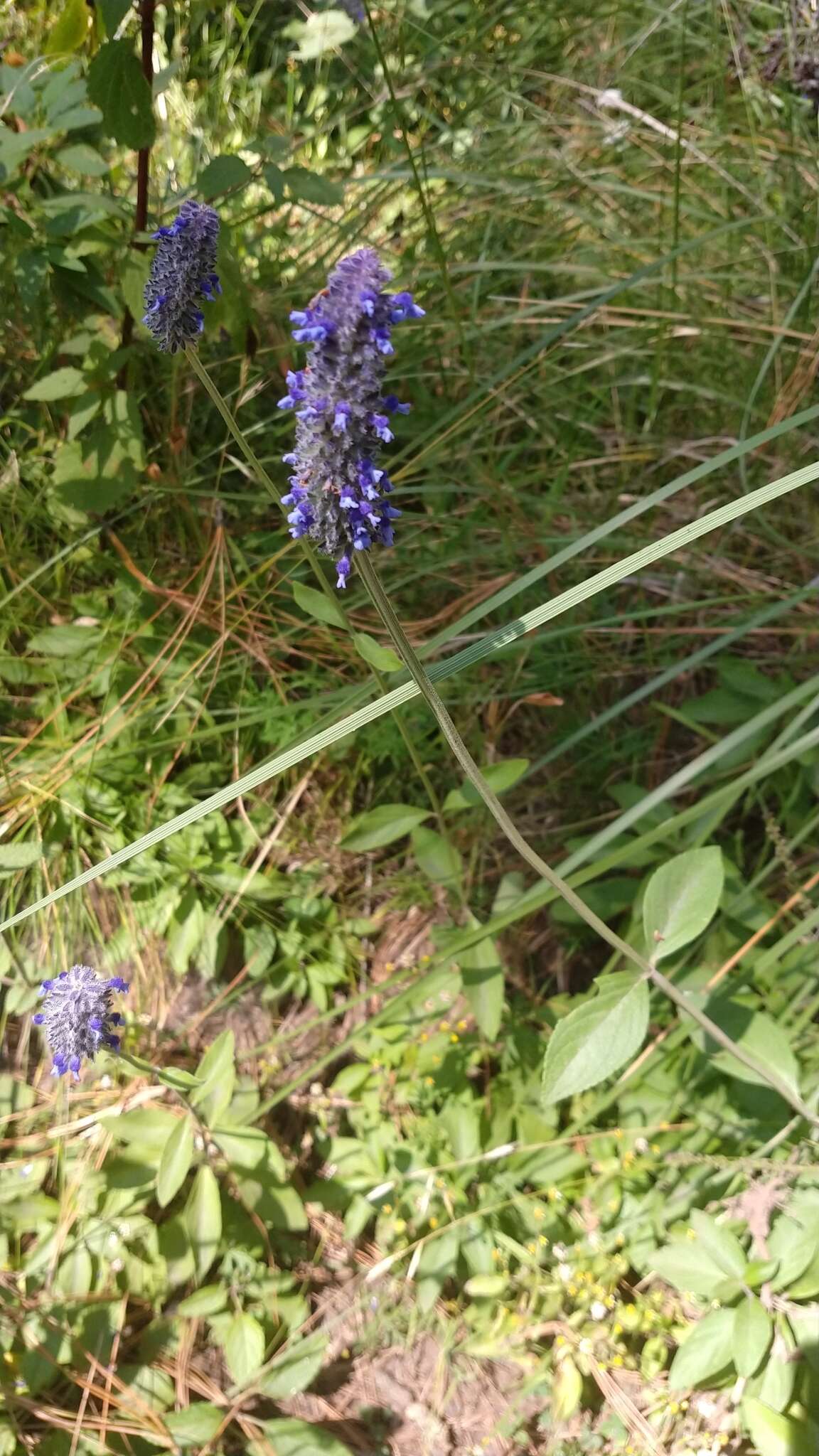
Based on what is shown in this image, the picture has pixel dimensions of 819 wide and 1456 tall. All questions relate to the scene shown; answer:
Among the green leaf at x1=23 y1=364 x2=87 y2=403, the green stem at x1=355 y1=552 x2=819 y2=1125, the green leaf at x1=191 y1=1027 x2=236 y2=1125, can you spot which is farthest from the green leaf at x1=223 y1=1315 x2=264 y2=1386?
the green leaf at x1=23 y1=364 x2=87 y2=403

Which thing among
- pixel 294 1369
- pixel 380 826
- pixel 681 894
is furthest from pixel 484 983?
pixel 294 1369

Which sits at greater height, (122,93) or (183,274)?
(122,93)

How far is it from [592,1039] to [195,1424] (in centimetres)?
144

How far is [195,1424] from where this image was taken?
2248 millimetres

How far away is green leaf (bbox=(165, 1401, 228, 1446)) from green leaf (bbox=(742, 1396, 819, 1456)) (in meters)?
1.22

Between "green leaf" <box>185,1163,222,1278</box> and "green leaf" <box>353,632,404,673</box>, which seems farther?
"green leaf" <box>185,1163,222,1278</box>

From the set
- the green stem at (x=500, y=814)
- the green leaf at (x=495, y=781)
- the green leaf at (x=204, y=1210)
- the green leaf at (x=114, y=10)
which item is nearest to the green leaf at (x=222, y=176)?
the green leaf at (x=114, y=10)

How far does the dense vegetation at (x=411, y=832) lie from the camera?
2.19 meters

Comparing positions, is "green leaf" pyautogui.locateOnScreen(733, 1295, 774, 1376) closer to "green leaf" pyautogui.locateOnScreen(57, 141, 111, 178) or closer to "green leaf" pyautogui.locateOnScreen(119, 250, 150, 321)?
"green leaf" pyautogui.locateOnScreen(119, 250, 150, 321)

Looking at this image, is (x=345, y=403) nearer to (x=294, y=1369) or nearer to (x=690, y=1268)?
(x=690, y=1268)

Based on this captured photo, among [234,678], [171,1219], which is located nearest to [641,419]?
[234,678]

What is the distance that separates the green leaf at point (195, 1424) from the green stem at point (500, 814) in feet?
4.98

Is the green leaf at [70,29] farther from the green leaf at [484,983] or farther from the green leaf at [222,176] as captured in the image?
the green leaf at [484,983]

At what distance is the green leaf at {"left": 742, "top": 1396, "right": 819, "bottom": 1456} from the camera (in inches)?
75.7
